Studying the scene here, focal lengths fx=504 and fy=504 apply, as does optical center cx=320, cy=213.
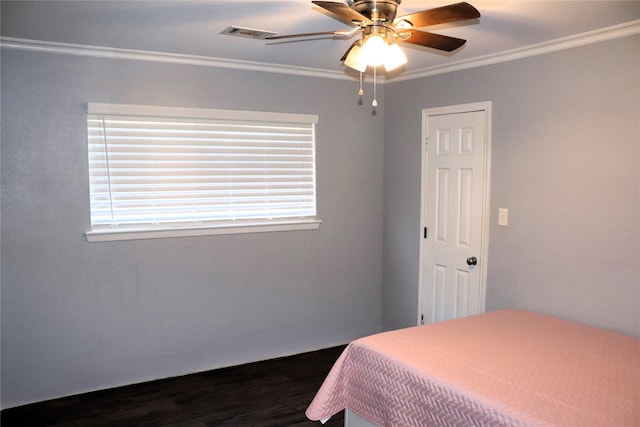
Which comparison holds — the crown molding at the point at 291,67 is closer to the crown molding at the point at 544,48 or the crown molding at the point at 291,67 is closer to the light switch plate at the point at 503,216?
the crown molding at the point at 544,48

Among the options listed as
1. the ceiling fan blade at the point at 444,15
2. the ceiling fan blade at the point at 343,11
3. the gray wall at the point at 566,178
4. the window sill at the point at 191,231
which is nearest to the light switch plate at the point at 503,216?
the gray wall at the point at 566,178

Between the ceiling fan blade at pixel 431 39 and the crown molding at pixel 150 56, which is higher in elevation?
the crown molding at pixel 150 56

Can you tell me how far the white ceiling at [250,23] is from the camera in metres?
2.44

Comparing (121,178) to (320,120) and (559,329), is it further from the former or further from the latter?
(559,329)

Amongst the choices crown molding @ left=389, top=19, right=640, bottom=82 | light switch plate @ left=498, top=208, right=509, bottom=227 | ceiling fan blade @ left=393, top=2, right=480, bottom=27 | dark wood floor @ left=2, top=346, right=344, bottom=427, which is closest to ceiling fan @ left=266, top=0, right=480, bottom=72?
ceiling fan blade @ left=393, top=2, right=480, bottom=27

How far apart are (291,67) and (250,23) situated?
4.13ft

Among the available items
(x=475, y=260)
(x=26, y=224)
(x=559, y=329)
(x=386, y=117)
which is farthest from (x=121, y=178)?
(x=559, y=329)

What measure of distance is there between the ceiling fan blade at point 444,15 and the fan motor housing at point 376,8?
7 centimetres

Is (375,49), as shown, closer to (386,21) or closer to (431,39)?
(386,21)

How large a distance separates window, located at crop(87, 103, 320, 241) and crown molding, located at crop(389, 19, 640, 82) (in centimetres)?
110

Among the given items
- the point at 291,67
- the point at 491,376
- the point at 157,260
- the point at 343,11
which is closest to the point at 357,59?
the point at 343,11

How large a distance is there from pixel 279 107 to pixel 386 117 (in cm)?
103

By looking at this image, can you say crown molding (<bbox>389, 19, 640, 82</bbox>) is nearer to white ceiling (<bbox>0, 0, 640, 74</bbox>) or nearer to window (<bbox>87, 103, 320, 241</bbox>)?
white ceiling (<bbox>0, 0, 640, 74</bbox>)

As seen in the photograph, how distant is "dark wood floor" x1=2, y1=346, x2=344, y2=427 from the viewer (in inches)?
122
